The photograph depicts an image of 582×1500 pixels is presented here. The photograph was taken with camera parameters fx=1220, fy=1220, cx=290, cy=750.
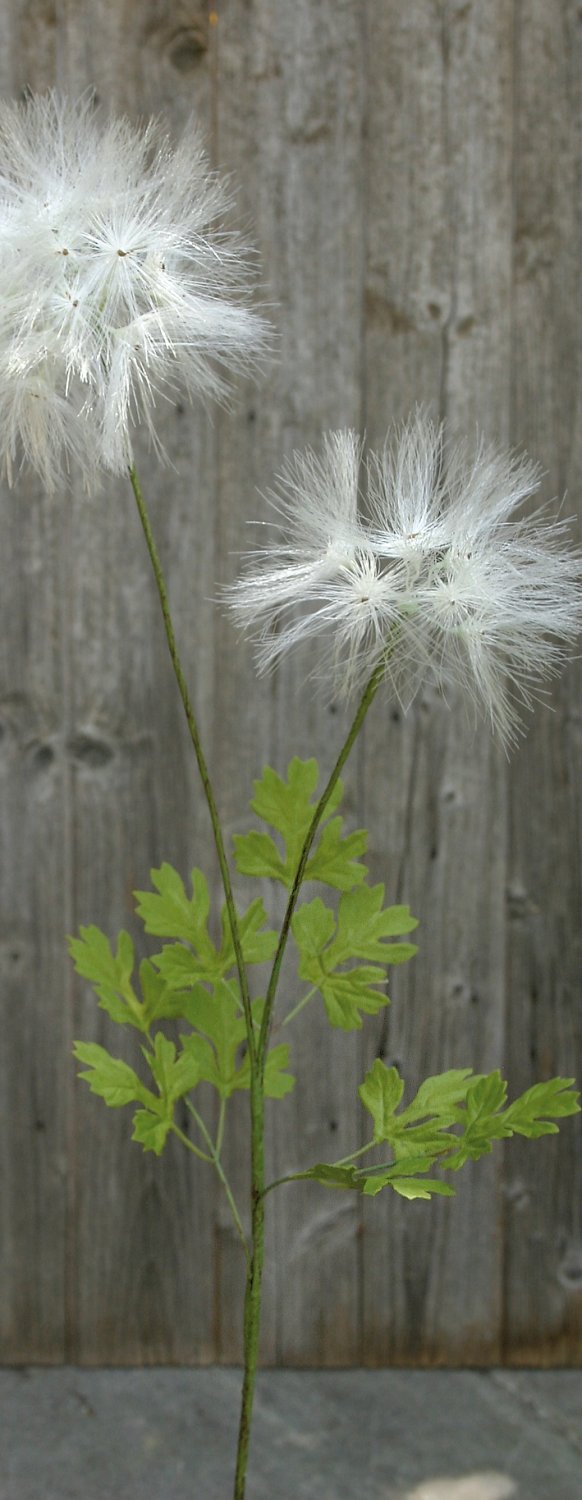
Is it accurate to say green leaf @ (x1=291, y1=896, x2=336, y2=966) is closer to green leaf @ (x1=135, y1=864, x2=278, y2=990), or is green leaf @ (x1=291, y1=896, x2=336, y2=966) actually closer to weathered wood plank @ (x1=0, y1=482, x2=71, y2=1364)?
green leaf @ (x1=135, y1=864, x2=278, y2=990)

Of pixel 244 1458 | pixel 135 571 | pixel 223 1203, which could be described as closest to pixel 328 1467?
pixel 223 1203

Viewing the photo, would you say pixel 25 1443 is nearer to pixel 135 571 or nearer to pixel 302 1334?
pixel 302 1334

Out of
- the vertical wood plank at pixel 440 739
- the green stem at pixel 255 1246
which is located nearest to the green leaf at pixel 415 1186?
the green stem at pixel 255 1246

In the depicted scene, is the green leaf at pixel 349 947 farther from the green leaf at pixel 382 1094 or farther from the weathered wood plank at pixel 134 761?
the weathered wood plank at pixel 134 761

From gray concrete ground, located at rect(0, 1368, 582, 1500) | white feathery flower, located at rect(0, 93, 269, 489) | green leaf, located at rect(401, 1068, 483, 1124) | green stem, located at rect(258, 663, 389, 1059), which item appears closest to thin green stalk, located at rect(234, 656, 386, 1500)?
green stem, located at rect(258, 663, 389, 1059)

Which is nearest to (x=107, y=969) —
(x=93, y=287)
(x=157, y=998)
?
(x=157, y=998)

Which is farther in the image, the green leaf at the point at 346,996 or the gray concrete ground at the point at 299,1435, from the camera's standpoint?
the gray concrete ground at the point at 299,1435
